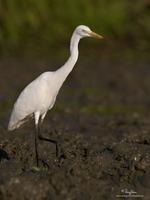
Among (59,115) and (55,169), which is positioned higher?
(59,115)

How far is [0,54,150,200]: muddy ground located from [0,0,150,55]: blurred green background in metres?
1.75

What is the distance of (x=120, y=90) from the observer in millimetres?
18578

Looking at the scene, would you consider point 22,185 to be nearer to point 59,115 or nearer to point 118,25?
point 59,115

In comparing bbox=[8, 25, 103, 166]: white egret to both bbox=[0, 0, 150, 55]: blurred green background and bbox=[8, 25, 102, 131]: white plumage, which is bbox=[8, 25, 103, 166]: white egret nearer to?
bbox=[8, 25, 102, 131]: white plumage

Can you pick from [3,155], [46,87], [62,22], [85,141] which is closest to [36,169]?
[3,155]

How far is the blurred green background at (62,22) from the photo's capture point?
22266 millimetres

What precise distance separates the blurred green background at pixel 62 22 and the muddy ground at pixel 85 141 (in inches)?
68.9

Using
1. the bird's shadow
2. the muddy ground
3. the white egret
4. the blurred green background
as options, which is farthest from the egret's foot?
the blurred green background

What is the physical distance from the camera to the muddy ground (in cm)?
816

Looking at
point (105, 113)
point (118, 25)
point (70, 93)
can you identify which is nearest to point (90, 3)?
point (118, 25)

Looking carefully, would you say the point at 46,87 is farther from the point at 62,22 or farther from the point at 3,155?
the point at 62,22

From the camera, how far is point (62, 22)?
22703 mm

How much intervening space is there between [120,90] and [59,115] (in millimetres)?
3457

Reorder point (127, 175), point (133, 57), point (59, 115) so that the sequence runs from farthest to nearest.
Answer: point (133, 57)
point (59, 115)
point (127, 175)
